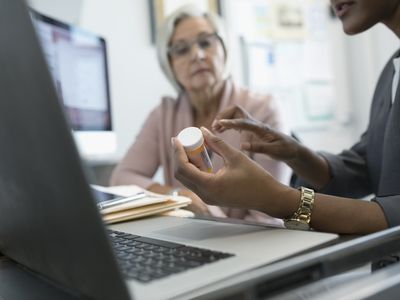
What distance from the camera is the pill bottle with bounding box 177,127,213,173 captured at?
0.52 m

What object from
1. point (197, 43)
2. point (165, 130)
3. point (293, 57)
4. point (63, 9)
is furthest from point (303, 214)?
point (293, 57)

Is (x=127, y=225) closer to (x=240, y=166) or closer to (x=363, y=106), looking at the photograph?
(x=240, y=166)

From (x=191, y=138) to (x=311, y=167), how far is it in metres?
0.44

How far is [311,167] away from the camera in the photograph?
904mm

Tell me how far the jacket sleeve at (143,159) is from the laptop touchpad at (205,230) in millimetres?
759

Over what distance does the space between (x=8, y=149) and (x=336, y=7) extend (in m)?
0.75

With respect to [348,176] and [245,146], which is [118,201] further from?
[348,176]

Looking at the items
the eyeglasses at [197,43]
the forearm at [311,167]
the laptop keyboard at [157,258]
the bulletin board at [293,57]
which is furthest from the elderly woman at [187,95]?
the laptop keyboard at [157,258]

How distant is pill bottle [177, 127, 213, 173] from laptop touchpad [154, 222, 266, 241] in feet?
Answer: 0.24

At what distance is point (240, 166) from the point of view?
1.54 ft

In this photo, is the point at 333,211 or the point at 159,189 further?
the point at 159,189

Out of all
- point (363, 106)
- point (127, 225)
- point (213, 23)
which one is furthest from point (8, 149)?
point (363, 106)

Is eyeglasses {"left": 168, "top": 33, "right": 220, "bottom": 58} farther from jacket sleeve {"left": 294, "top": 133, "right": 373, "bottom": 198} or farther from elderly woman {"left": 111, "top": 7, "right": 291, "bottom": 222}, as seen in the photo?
jacket sleeve {"left": 294, "top": 133, "right": 373, "bottom": 198}

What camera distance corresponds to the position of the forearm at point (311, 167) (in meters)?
0.89
